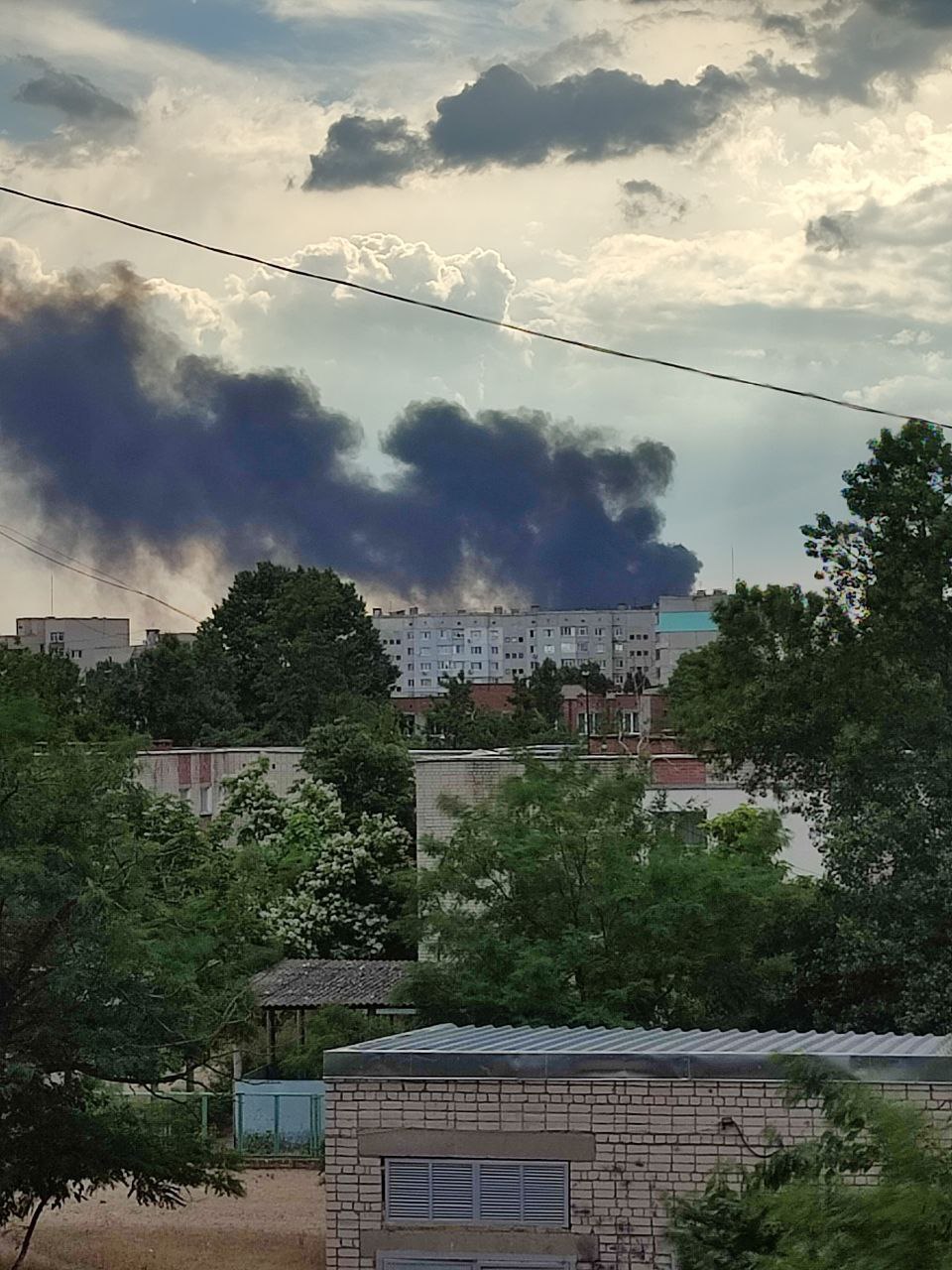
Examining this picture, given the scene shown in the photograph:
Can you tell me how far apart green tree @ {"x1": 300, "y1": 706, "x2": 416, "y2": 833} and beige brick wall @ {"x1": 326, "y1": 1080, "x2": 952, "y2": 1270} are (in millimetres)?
34461

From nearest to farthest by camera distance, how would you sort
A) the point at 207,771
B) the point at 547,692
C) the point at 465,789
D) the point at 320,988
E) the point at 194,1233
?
the point at 194,1233 < the point at 320,988 < the point at 465,789 < the point at 207,771 < the point at 547,692

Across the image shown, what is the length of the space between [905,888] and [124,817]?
11205 millimetres

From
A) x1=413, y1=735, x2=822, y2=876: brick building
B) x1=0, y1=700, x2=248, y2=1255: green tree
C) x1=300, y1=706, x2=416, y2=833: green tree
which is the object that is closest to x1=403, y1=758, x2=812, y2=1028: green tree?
x1=0, y1=700, x2=248, y2=1255: green tree

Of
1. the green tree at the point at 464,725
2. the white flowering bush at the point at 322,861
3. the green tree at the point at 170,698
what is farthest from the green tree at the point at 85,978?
the green tree at the point at 170,698

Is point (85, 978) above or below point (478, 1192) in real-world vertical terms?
above

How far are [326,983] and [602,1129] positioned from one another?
22704mm

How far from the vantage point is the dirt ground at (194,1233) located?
23.9 metres

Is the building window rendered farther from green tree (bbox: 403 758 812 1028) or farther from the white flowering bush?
the white flowering bush

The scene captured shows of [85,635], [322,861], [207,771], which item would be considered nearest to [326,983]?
[322,861]

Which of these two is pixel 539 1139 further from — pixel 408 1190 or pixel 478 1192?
pixel 408 1190

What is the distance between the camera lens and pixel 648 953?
23.5 metres

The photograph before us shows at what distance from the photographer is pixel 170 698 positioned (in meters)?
87.4

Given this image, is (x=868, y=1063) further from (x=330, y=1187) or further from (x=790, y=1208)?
(x=790, y=1208)

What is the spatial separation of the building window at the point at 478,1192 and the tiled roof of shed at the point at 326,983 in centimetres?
1896
